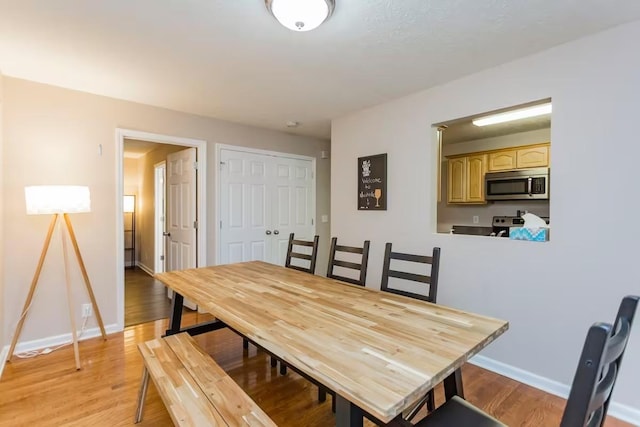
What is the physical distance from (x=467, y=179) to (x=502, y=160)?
20.4 inches

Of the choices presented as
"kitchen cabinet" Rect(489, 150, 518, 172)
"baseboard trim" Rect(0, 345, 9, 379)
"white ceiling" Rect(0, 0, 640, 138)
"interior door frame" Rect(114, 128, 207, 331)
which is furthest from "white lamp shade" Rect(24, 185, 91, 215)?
"kitchen cabinet" Rect(489, 150, 518, 172)

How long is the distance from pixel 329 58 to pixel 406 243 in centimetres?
178

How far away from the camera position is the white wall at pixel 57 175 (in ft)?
8.54

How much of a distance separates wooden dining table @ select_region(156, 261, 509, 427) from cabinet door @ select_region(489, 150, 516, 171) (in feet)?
10.6

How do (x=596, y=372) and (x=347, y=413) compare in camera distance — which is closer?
(x=596, y=372)

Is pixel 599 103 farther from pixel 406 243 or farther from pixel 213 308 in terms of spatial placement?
pixel 213 308

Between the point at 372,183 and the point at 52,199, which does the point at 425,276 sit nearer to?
the point at 372,183

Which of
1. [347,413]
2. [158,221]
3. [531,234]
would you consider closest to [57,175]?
[158,221]

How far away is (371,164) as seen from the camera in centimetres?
330

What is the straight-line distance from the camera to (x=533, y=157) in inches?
151

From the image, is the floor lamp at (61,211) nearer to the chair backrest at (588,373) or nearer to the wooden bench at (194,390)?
the wooden bench at (194,390)

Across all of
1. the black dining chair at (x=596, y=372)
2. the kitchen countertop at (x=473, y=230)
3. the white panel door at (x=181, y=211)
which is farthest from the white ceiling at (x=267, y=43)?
the kitchen countertop at (x=473, y=230)

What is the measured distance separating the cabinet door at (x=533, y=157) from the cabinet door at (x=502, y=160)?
71mm

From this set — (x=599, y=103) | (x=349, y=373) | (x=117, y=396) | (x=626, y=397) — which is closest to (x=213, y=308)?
(x=349, y=373)
